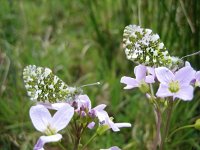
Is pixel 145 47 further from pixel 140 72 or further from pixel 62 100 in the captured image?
pixel 62 100

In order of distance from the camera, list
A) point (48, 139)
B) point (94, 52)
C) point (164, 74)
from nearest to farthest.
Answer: point (48, 139)
point (164, 74)
point (94, 52)

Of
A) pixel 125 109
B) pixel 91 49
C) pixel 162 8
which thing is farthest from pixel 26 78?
pixel 91 49

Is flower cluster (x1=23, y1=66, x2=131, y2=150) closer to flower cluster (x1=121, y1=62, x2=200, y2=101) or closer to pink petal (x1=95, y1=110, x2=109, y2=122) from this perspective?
pink petal (x1=95, y1=110, x2=109, y2=122)

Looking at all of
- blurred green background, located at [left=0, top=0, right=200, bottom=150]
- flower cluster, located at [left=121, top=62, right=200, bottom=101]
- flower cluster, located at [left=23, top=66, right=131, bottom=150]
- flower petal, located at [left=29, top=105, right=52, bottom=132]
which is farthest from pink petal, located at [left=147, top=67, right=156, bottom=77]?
blurred green background, located at [left=0, top=0, right=200, bottom=150]

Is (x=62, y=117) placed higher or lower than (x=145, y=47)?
lower

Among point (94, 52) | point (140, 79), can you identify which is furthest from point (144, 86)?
point (94, 52)

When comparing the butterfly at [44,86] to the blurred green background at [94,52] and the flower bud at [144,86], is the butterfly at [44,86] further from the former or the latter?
the blurred green background at [94,52]

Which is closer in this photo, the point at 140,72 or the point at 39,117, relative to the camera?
the point at 39,117

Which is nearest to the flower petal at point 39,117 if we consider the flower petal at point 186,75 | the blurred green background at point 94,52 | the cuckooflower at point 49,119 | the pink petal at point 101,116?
the cuckooflower at point 49,119
